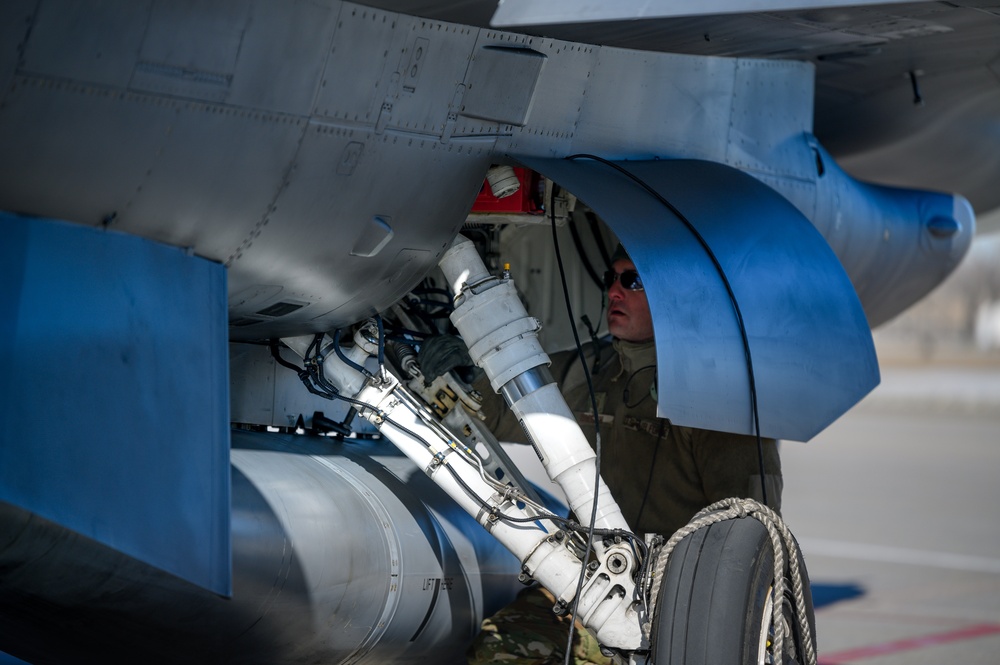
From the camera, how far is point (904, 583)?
8.41 metres

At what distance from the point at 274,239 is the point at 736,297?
58.8 inches

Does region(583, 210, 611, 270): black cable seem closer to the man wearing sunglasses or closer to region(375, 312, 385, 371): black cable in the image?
the man wearing sunglasses

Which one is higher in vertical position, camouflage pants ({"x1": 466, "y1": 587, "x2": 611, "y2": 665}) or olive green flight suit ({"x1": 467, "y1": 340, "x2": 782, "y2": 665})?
olive green flight suit ({"x1": 467, "y1": 340, "x2": 782, "y2": 665})

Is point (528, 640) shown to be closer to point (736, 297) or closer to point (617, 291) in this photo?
point (617, 291)

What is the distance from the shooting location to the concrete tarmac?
678cm

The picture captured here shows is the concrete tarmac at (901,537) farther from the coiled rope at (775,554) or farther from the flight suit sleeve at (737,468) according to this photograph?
the coiled rope at (775,554)

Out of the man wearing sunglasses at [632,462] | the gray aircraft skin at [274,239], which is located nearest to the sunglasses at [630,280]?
the man wearing sunglasses at [632,462]

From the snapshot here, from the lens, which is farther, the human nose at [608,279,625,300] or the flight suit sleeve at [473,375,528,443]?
the flight suit sleeve at [473,375,528,443]

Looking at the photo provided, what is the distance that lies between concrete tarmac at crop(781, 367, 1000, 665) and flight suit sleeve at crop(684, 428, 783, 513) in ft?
8.18

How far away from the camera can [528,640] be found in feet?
14.1

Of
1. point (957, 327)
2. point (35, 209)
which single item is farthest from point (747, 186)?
point (957, 327)

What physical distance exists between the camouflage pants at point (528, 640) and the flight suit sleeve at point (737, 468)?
28.3 inches

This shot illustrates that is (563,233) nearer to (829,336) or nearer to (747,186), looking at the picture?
(747,186)

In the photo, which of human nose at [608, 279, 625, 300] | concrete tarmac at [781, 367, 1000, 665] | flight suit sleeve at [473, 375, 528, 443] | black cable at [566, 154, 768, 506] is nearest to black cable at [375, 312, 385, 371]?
flight suit sleeve at [473, 375, 528, 443]
